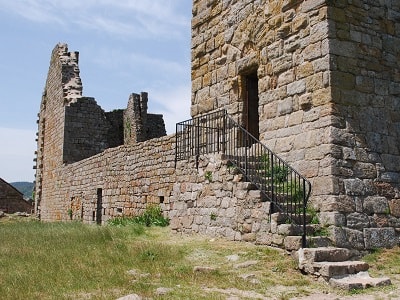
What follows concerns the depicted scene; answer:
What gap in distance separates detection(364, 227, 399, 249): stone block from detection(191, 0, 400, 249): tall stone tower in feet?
0.06

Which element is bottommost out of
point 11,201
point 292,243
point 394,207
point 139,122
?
point 292,243

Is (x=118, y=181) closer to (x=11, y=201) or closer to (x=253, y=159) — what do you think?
(x=253, y=159)

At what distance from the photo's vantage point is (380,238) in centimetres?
833

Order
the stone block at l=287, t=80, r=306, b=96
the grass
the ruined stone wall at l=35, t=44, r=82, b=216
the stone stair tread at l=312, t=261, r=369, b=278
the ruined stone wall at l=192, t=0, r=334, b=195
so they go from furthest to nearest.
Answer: the ruined stone wall at l=35, t=44, r=82, b=216 < the stone block at l=287, t=80, r=306, b=96 < the ruined stone wall at l=192, t=0, r=334, b=195 < the stone stair tread at l=312, t=261, r=369, b=278 < the grass

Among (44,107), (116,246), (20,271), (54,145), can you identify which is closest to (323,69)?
(116,246)

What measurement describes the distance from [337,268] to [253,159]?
357 cm

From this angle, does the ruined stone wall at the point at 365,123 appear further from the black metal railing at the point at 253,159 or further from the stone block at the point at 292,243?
the stone block at the point at 292,243

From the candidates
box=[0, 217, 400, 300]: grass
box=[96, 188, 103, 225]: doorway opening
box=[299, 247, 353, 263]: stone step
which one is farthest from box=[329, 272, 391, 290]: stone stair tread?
box=[96, 188, 103, 225]: doorway opening

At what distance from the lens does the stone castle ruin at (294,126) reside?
8.18m

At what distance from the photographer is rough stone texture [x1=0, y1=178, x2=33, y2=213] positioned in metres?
31.4

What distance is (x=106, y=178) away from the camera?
657 inches

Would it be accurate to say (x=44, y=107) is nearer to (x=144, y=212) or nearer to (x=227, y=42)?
(x=144, y=212)

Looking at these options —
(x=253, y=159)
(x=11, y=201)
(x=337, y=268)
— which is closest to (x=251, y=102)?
(x=253, y=159)

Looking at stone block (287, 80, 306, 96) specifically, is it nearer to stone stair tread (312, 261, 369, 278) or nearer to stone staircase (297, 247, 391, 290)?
stone staircase (297, 247, 391, 290)
